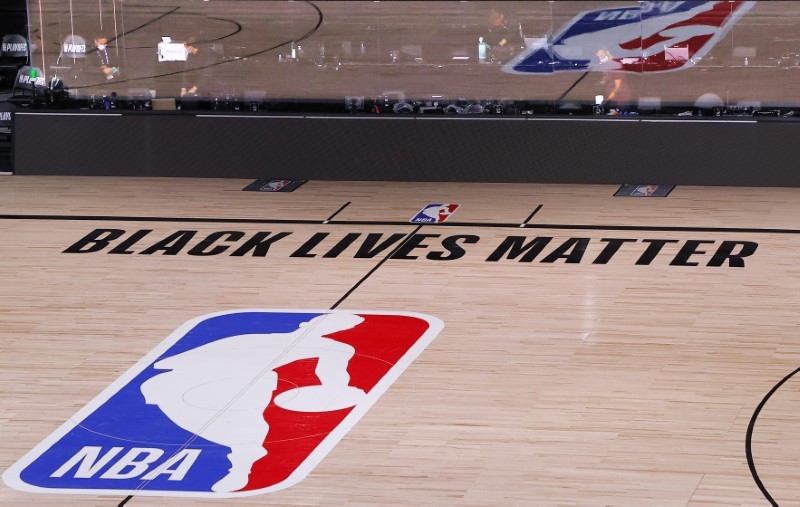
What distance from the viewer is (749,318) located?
8609 mm

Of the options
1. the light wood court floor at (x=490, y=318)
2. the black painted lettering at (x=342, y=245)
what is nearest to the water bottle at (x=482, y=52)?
the light wood court floor at (x=490, y=318)

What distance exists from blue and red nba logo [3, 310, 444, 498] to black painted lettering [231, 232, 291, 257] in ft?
5.13

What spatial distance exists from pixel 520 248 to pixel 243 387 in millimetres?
3578

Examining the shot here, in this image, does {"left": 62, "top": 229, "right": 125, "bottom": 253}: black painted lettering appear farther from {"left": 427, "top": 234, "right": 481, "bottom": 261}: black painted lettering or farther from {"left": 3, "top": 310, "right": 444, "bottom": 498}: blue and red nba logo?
{"left": 427, "top": 234, "right": 481, "bottom": 261}: black painted lettering

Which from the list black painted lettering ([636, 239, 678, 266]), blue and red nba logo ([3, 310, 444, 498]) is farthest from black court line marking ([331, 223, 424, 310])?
black painted lettering ([636, 239, 678, 266])

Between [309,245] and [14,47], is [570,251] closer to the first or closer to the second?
[309,245]

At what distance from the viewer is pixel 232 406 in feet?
23.9

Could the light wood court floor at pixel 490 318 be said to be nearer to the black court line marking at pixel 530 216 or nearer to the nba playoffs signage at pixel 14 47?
the black court line marking at pixel 530 216

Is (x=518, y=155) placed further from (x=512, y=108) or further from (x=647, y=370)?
(x=647, y=370)

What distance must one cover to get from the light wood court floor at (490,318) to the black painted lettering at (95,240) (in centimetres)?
10

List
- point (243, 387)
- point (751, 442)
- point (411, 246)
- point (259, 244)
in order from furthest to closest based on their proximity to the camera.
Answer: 1. point (259, 244)
2. point (411, 246)
3. point (243, 387)
4. point (751, 442)

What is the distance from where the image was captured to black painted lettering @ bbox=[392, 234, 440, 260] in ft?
33.8

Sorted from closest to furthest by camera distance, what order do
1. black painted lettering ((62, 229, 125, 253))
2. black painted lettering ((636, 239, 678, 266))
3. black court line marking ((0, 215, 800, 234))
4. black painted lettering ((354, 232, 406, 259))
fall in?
black painted lettering ((636, 239, 678, 266)) < black painted lettering ((354, 232, 406, 259)) < black painted lettering ((62, 229, 125, 253)) < black court line marking ((0, 215, 800, 234))

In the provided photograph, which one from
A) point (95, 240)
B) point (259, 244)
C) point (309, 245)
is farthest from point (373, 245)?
point (95, 240)
